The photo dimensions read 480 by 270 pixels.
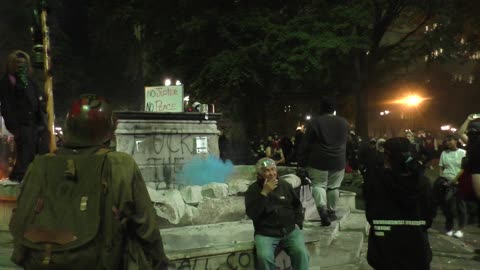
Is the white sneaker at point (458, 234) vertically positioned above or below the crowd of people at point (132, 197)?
below

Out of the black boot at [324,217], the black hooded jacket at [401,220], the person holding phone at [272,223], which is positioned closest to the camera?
the black hooded jacket at [401,220]

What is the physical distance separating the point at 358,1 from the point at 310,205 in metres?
14.5

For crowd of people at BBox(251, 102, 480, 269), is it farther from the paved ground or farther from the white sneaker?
the paved ground

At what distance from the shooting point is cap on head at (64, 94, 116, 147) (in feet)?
8.39

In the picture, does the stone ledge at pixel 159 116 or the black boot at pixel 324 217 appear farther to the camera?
the stone ledge at pixel 159 116

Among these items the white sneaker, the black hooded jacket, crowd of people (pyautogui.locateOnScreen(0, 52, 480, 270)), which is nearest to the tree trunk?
the white sneaker

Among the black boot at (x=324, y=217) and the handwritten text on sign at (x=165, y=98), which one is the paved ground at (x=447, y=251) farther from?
the handwritten text on sign at (x=165, y=98)

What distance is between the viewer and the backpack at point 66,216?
2.34 meters

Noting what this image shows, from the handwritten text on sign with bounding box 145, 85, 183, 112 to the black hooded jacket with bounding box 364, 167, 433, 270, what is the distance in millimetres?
7001

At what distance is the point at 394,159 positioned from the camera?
370 cm

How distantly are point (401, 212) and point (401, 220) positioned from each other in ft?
0.18

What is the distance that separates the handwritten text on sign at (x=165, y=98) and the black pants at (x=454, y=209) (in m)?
5.31

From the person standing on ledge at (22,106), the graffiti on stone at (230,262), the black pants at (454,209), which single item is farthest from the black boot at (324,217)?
the person standing on ledge at (22,106)

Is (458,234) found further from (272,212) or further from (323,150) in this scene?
(272,212)
